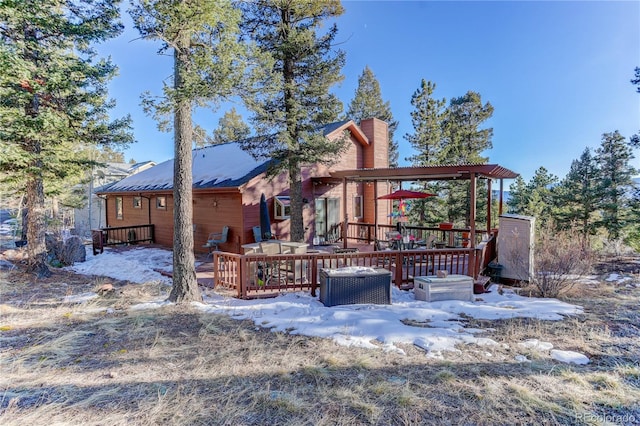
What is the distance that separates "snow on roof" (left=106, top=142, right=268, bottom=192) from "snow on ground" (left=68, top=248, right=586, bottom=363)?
19.1ft

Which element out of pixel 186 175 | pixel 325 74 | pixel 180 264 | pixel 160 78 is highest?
pixel 325 74

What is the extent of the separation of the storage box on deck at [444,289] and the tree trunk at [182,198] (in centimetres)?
455

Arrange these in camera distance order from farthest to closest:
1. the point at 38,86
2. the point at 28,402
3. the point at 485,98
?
the point at 485,98 < the point at 38,86 < the point at 28,402

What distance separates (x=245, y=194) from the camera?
11.0 metres

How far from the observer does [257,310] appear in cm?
580

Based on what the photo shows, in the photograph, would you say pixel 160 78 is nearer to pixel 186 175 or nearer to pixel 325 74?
pixel 186 175

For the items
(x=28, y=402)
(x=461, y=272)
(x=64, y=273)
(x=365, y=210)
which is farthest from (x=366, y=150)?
(x=28, y=402)

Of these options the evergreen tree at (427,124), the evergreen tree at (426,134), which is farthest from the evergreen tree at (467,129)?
the evergreen tree at (426,134)

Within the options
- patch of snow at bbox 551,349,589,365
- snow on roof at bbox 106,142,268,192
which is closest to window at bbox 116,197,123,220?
snow on roof at bbox 106,142,268,192

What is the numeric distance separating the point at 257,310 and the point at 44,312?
3.74 meters

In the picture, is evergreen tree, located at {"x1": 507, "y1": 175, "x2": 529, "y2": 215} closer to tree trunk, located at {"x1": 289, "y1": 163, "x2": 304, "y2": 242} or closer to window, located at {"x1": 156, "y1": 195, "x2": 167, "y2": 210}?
tree trunk, located at {"x1": 289, "y1": 163, "x2": 304, "y2": 242}

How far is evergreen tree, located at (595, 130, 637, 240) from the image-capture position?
16869 mm

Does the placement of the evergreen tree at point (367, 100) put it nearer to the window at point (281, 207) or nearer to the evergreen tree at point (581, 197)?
the evergreen tree at point (581, 197)

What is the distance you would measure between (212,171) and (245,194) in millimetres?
3412
